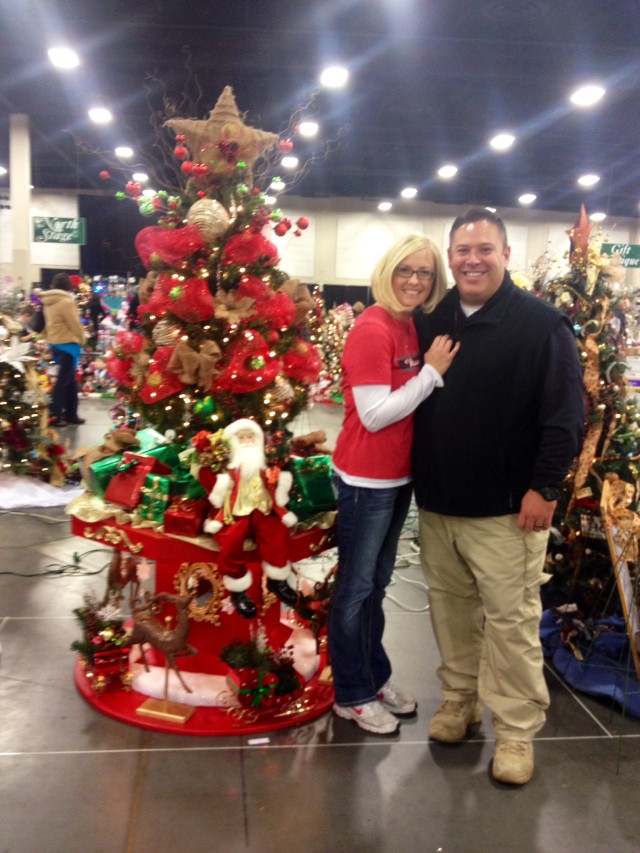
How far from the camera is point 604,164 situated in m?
10.5

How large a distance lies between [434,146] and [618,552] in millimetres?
8781

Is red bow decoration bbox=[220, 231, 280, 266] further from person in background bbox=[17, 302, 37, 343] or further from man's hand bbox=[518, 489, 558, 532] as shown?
person in background bbox=[17, 302, 37, 343]

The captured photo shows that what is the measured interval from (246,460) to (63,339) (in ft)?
18.4

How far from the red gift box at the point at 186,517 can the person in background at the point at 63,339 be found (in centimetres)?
472

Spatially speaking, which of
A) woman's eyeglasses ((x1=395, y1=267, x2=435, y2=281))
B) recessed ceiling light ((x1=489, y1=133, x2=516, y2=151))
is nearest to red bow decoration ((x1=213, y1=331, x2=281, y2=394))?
woman's eyeglasses ((x1=395, y1=267, x2=435, y2=281))

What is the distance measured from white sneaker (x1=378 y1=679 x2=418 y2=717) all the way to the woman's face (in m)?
1.40

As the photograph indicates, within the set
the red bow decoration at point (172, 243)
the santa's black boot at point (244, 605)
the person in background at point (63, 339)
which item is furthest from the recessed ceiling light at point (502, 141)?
the santa's black boot at point (244, 605)

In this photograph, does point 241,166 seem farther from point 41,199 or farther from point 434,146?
point 41,199

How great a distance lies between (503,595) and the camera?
6.98ft

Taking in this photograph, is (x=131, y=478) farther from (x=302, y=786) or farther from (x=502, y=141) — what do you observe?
(x=502, y=141)

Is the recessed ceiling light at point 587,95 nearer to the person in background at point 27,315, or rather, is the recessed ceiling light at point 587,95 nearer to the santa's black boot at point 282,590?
the person in background at point 27,315

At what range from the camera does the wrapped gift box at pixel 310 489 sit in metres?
2.60

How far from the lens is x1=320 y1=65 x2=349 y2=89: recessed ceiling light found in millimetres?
6441

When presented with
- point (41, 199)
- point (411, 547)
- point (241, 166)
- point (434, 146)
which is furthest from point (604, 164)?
point (41, 199)
